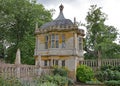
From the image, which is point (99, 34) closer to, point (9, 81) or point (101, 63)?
point (101, 63)

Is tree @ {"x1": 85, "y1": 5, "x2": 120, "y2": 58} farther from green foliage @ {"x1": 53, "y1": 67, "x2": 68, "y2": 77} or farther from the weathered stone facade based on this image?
green foliage @ {"x1": 53, "y1": 67, "x2": 68, "y2": 77}

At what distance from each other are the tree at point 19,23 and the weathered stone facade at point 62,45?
790 cm

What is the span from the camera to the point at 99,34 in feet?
102

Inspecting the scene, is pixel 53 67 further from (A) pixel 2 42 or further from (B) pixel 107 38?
(A) pixel 2 42

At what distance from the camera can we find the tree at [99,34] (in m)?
29.7

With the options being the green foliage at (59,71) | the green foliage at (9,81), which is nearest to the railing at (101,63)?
the green foliage at (59,71)

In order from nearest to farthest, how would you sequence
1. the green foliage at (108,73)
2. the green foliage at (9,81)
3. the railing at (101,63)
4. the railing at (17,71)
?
the green foliage at (9,81)
the railing at (17,71)
the green foliage at (108,73)
the railing at (101,63)

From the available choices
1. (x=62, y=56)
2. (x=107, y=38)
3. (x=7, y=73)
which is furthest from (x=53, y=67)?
(x=107, y=38)

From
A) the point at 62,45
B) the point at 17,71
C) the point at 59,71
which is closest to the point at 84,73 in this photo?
the point at 59,71

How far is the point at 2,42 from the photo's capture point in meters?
33.2

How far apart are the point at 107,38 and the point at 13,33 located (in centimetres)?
1334

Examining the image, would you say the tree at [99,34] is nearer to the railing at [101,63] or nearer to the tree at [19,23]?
the railing at [101,63]

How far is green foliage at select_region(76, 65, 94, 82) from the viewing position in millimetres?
20906

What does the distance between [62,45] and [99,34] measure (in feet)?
31.9
